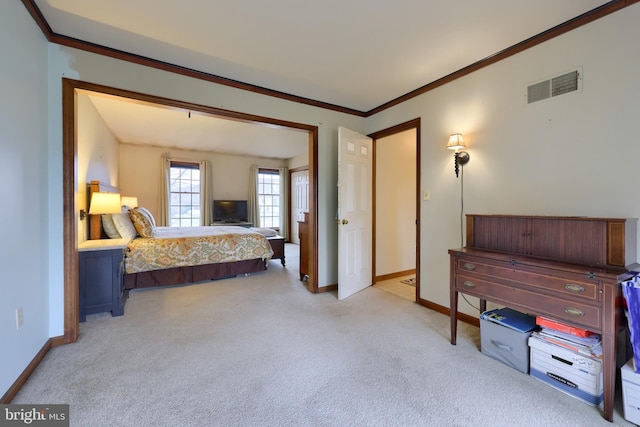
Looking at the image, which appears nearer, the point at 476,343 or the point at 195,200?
the point at 476,343

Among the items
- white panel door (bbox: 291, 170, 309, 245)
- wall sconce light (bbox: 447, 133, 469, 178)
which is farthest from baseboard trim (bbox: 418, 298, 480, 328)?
white panel door (bbox: 291, 170, 309, 245)

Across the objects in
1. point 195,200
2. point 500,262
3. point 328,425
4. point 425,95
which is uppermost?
point 425,95

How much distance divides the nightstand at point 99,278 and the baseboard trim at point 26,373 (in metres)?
0.51

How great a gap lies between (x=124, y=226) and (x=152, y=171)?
11.6 ft

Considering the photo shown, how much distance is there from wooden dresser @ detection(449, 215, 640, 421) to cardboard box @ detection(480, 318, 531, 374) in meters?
0.21

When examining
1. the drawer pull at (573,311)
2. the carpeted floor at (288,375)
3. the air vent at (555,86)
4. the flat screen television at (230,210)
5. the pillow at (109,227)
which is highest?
the air vent at (555,86)

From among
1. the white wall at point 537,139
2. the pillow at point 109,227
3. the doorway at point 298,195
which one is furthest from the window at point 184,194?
the white wall at point 537,139

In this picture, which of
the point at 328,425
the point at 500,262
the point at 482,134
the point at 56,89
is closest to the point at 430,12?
the point at 482,134

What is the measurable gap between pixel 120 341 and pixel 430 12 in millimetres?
3518

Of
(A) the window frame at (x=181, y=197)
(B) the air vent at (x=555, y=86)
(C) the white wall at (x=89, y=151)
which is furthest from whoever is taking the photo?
(A) the window frame at (x=181, y=197)

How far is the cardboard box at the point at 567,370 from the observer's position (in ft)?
5.08

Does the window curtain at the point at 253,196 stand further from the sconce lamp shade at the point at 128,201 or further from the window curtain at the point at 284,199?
the sconce lamp shade at the point at 128,201

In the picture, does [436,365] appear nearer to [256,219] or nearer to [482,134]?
[482,134]

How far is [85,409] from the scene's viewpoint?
4.95 ft
